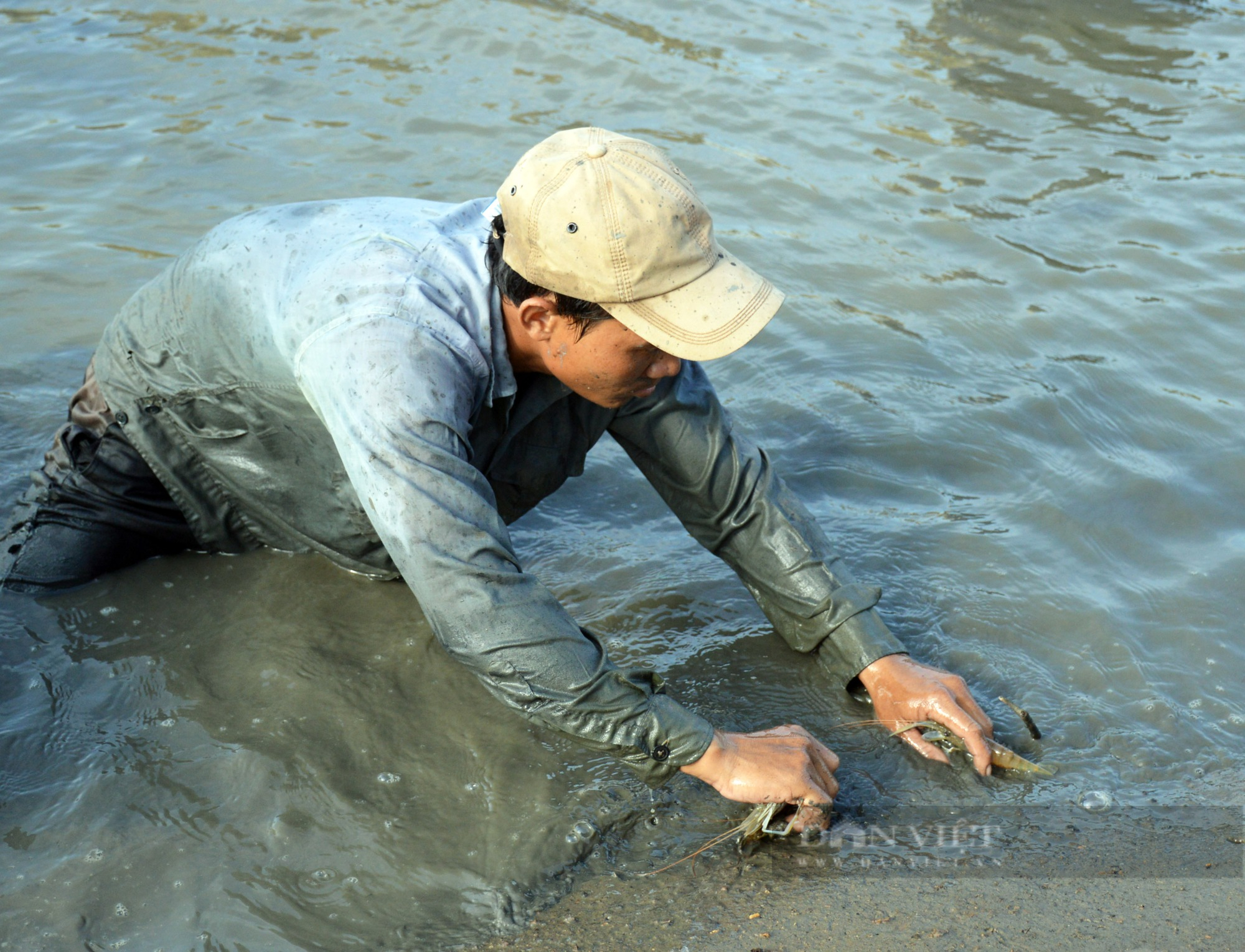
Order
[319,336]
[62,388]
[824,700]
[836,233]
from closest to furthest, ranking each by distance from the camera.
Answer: [319,336] < [824,700] < [62,388] < [836,233]

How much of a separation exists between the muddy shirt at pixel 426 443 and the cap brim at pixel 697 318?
15.5 inches

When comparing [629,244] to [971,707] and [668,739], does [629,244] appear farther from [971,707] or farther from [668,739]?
[971,707]

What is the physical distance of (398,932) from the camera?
241cm

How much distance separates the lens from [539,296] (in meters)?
2.45

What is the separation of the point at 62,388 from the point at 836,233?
3.57 metres

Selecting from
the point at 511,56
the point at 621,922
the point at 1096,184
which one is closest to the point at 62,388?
the point at 621,922

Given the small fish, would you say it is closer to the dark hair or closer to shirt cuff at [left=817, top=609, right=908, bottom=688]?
shirt cuff at [left=817, top=609, right=908, bottom=688]

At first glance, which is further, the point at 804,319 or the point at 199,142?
the point at 199,142

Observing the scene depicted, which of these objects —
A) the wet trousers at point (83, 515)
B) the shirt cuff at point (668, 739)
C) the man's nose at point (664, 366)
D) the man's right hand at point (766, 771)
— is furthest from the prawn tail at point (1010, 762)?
the wet trousers at point (83, 515)

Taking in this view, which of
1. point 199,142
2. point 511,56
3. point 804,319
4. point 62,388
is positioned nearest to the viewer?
point 62,388

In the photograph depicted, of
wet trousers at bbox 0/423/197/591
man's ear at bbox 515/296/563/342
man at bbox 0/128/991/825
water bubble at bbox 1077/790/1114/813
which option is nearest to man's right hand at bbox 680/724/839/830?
man at bbox 0/128/991/825

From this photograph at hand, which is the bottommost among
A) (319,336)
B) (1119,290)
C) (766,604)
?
(766,604)

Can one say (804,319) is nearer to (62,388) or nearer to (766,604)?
(766,604)

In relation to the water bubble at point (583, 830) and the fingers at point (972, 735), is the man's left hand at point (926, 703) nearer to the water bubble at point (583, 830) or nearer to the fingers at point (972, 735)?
the fingers at point (972, 735)
